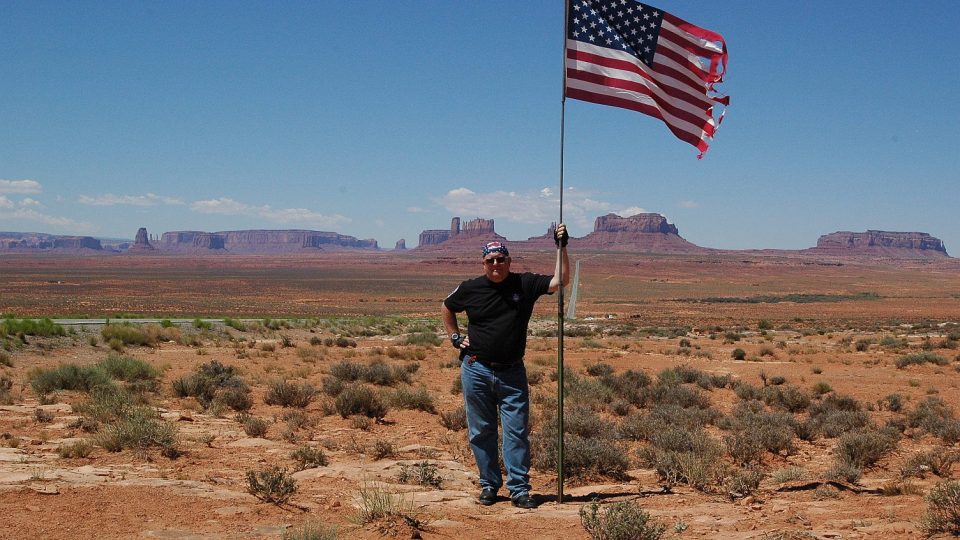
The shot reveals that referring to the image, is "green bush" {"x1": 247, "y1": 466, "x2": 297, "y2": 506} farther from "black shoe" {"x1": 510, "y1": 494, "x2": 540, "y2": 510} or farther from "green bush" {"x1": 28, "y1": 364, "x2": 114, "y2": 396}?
"green bush" {"x1": 28, "y1": 364, "x2": 114, "y2": 396}

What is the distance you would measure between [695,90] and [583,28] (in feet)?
4.57

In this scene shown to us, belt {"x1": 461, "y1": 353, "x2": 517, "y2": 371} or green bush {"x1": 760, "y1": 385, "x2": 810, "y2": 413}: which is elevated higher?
belt {"x1": 461, "y1": 353, "x2": 517, "y2": 371}

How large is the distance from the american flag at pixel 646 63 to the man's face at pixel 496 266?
A: 2.12m

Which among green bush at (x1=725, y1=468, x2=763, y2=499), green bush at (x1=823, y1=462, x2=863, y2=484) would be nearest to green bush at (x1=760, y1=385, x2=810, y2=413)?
green bush at (x1=823, y1=462, x2=863, y2=484)

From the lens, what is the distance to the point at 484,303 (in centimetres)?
580

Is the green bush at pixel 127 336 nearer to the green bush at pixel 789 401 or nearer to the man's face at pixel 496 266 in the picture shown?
the green bush at pixel 789 401

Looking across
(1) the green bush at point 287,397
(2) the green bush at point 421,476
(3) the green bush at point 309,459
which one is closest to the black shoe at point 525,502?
(2) the green bush at point 421,476

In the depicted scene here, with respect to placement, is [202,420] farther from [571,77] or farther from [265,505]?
[571,77]

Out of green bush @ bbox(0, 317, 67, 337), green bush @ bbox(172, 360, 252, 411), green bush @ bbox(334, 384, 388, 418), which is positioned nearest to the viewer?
green bush @ bbox(334, 384, 388, 418)

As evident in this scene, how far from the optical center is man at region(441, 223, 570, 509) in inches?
226

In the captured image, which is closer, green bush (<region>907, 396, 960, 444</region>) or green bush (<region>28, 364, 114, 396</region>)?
green bush (<region>907, 396, 960, 444</region>)

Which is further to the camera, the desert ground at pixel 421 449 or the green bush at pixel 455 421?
the green bush at pixel 455 421

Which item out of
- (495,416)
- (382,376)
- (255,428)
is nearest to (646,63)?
(495,416)

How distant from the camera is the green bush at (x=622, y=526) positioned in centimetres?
469
